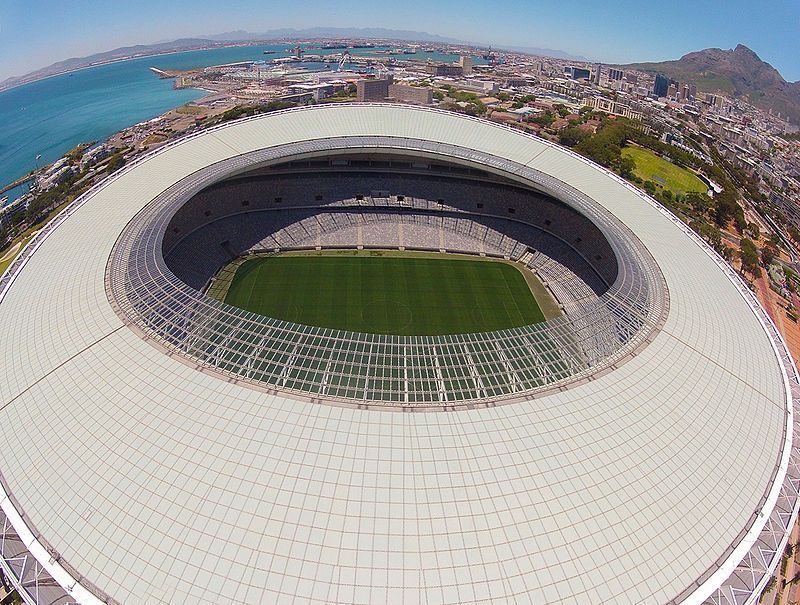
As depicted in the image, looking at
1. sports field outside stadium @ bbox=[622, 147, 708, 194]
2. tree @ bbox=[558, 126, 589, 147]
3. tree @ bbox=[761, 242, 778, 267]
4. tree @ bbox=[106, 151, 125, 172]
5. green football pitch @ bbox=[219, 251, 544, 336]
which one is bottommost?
green football pitch @ bbox=[219, 251, 544, 336]

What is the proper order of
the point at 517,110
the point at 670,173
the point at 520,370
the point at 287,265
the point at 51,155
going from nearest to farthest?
the point at 520,370 → the point at 287,265 → the point at 670,173 → the point at 51,155 → the point at 517,110

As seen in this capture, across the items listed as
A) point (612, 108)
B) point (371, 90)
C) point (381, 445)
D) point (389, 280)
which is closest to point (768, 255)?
point (389, 280)

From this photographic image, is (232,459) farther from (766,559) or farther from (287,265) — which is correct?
(287,265)

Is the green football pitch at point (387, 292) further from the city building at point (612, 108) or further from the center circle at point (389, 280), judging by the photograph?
the city building at point (612, 108)

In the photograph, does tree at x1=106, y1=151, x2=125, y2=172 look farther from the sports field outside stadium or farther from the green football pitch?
the sports field outside stadium

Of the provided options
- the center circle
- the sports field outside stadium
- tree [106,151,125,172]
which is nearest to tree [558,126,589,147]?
the sports field outside stadium

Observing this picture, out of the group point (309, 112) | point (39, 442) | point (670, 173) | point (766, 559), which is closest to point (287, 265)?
point (309, 112)
